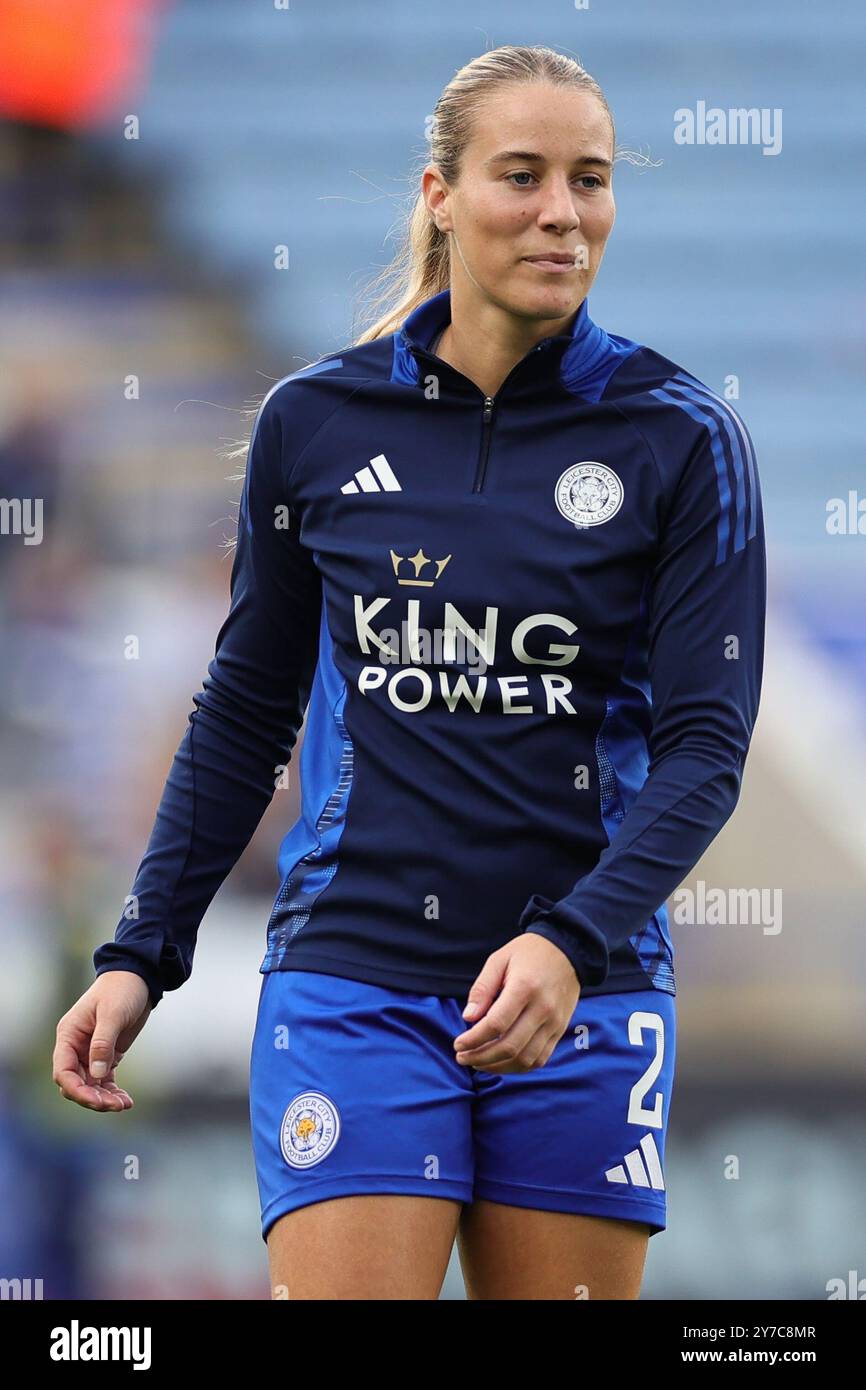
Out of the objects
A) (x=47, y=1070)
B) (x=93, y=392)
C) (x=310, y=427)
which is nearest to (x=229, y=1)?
(x=93, y=392)

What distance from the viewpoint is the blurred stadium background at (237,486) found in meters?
4.50

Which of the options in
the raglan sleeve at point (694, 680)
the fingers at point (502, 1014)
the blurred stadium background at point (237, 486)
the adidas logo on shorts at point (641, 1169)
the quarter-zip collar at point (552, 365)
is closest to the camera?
the fingers at point (502, 1014)

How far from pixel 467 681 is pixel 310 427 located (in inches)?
14.0

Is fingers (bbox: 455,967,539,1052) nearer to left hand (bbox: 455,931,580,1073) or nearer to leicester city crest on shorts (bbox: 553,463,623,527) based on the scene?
left hand (bbox: 455,931,580,1073)

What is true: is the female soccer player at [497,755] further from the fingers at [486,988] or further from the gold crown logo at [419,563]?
the fingers at [486,988]

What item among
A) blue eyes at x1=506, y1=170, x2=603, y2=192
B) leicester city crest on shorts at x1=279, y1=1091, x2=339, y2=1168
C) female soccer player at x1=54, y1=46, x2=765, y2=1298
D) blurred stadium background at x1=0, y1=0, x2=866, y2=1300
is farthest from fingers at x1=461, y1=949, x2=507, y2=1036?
blurred stadium background at x1=0, y1=0, x2=866, y2=1300

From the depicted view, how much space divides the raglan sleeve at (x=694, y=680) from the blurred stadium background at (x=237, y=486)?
2.68 metres

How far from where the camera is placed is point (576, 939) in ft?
5.16

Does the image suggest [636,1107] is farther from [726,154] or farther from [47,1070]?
[726,154]

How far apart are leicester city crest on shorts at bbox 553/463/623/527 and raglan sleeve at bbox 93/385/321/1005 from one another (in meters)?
0.30

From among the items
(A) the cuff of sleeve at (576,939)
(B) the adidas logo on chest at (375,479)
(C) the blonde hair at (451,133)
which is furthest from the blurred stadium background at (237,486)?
(A) the cuff of sleeve at (576,939)

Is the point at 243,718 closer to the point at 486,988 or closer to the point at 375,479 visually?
the point at 375,479

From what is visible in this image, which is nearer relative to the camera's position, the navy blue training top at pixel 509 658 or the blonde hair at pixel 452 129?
the navy blue training top at pixel 509 658

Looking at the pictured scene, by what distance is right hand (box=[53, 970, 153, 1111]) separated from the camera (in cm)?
180
